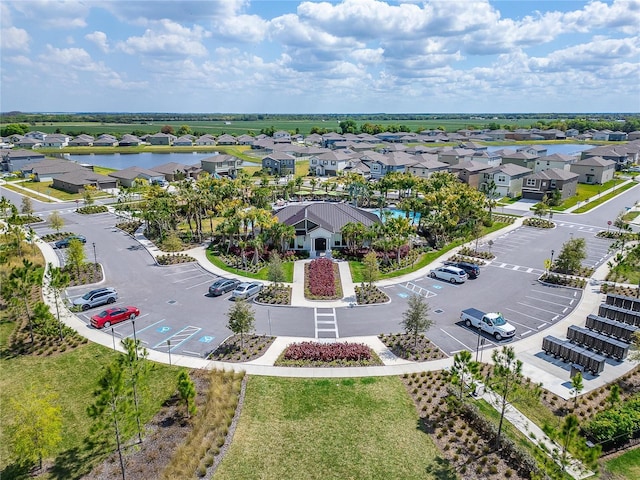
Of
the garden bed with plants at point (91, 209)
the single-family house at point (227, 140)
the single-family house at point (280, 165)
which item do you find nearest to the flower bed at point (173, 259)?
the garden bed with plants at point (91, 209)

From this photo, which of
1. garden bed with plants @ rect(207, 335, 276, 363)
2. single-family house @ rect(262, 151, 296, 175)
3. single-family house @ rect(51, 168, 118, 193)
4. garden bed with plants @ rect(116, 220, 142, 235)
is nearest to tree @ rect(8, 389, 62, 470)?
garden bed with plants @ rect(207, 335, 276, 363)

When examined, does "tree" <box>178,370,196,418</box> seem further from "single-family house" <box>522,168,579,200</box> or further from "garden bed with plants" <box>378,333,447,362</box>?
"single-family house" <box>522,168,579,200</box>

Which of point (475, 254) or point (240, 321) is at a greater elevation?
point (240, 321)

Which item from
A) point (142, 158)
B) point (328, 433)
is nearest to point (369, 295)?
point (328, 433)

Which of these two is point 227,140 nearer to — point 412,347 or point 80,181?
point 80,181

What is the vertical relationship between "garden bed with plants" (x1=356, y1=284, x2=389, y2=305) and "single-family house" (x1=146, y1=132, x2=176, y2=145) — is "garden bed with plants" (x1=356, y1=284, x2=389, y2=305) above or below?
below

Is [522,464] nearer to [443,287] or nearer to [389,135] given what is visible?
[443,287]

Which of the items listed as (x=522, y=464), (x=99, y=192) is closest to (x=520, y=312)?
(x=522, y=464)
